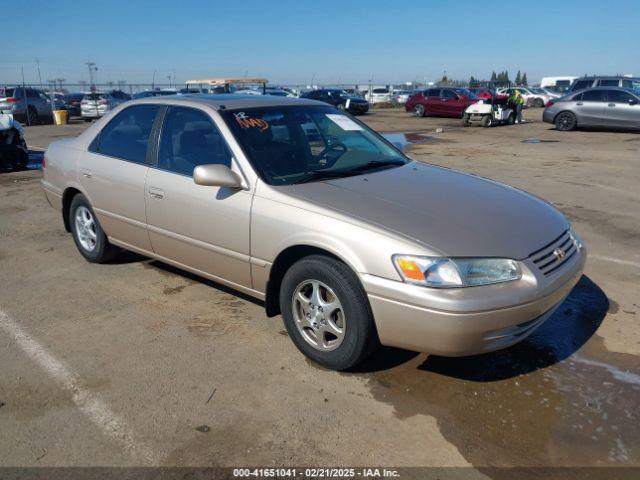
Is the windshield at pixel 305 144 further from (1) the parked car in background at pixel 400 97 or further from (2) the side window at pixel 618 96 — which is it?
(1) the parked car in background at pixel 400 97

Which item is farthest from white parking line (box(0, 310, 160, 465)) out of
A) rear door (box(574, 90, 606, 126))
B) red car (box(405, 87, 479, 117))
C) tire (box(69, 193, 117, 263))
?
red car (box(405, 87, 479, 117))

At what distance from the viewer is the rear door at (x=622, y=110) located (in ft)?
58.0

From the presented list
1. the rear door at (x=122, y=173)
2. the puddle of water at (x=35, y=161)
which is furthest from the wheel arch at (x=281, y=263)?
the puddle of water at (x=35, y=161)

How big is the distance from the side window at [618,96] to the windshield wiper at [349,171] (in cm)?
1692

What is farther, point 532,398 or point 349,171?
point 349,171

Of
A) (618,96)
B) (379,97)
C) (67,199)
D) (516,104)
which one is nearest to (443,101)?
(516,104)

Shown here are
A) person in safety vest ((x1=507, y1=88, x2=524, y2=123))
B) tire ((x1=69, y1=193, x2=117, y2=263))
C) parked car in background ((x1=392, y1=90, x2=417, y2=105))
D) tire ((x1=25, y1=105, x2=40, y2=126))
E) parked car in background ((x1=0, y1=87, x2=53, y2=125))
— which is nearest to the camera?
tire ((x1=69, y1=193, x2=117, y2=263))

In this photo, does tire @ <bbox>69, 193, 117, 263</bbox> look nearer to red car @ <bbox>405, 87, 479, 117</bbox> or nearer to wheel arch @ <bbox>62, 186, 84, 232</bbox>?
wheel arch @ <bbox>62, 186, 84, 232</bbox>

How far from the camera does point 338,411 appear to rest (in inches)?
115

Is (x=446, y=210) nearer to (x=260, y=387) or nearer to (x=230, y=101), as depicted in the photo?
(x=260, y=387)

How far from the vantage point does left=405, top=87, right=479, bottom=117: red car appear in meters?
26.2

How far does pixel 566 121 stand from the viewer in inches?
750

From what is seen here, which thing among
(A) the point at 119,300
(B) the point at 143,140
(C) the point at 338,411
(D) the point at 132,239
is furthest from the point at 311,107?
(C) the point at 338,411

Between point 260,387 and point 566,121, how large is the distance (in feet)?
62.3
